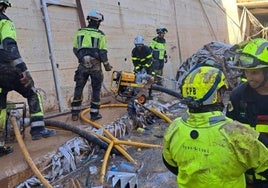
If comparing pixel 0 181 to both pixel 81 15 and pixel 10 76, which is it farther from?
pixel 81 15

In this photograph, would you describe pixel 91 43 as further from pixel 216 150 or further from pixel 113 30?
pixel 216 150

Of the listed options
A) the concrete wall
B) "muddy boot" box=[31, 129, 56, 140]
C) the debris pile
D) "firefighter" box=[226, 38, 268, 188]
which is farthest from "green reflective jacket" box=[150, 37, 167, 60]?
"firefighter" box=[226, 38, 268, 188]

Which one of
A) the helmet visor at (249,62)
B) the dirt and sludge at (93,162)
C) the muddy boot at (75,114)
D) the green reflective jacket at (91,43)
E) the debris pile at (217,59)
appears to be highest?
the green reflective jacket at (91,43)

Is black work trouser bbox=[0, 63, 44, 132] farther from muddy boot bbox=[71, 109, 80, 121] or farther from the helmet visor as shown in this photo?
the helmet visor

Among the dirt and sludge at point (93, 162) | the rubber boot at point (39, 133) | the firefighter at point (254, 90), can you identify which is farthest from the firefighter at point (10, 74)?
the firefighter at point (254, 90)

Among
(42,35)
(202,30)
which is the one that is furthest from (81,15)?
(202,30)

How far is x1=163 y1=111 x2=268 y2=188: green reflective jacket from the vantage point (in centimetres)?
187

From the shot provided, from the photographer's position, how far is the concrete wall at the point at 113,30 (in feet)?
24.1

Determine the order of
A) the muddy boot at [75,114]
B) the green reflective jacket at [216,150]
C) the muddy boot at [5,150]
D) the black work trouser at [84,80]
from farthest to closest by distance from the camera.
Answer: the muddy boot at [75,114] → the black work trouser at [84,80] → the muddy boot at [5,150] → the green reflective jacket at [216,150]

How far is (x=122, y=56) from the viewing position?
1072 cm

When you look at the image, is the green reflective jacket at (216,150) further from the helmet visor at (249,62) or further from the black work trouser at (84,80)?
the black work trouser at (84,80)

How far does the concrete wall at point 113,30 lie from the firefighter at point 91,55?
121cm

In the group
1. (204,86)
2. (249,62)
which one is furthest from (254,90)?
(204,86)

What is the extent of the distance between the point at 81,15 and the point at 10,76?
449 cm
